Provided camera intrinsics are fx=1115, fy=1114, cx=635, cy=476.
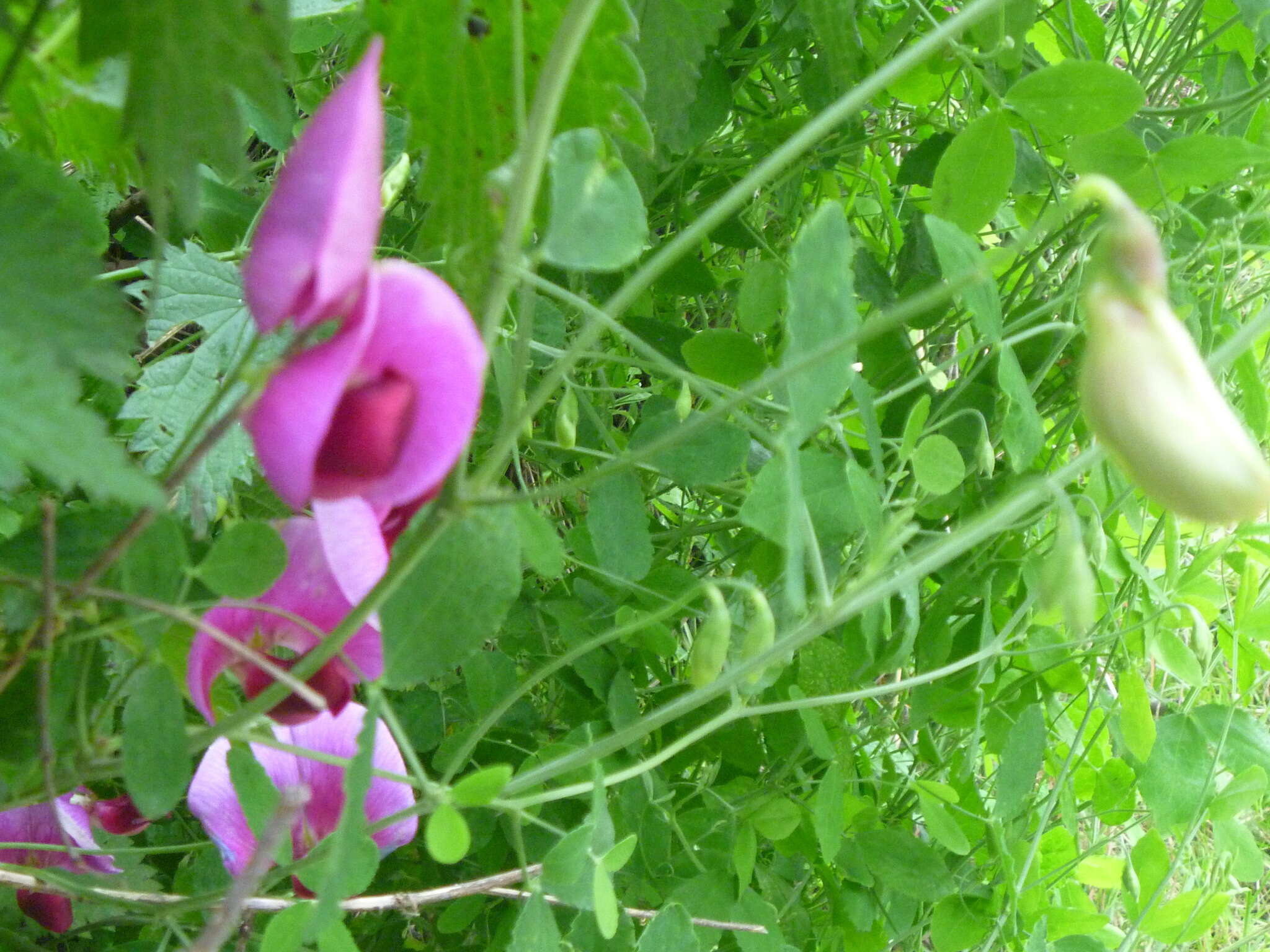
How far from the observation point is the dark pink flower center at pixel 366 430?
23 cm

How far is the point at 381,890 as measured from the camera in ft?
2.34

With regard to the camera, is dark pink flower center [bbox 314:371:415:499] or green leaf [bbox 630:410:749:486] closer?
dark pink flower center [bbox 314:371:415:499]

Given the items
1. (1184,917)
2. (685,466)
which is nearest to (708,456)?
(685,466)

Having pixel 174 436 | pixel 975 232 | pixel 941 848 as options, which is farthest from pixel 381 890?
pixel 975 232

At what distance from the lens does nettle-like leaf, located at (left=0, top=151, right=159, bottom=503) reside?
193mm

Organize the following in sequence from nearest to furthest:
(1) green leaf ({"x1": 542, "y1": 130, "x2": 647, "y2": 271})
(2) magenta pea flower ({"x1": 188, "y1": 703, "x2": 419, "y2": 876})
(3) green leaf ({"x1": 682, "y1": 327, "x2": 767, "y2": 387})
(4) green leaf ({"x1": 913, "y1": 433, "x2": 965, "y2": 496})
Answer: (1) green leaf ({"x1": 542, "y1": 130, "x2": 647, "y2": 271}) < (2) magenta pea flower ({"x1": 188, "y1": 703, "x2": 419, "y2": 876}) < (4) green leaf ({"x1": 913, "y1": 433, "x2": 965, "y2": 496}) < (3) green leaf ({"x1": 682, "y1": 327, "x2": 767, "y2": 387})

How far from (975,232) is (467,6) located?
0.42 meters

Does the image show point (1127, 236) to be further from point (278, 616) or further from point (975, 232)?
point (975, 232)

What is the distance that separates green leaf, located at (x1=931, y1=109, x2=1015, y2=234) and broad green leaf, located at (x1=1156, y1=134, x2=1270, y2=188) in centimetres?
10

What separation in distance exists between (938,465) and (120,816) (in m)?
0.41

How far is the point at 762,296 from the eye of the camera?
68 cm

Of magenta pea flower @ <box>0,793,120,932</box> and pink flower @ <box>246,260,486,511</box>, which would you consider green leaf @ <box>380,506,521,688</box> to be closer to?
pink flower @ <box>246,260,486,511</box>

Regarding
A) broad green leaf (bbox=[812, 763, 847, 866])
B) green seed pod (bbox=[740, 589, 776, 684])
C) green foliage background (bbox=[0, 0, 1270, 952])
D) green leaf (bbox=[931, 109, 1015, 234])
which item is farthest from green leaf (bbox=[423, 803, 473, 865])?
green leaf (bbox=[931, 109, 1015, 234])

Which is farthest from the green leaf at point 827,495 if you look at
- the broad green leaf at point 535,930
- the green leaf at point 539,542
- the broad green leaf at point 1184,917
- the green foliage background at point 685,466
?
the broad green leaf at point 1184,917
